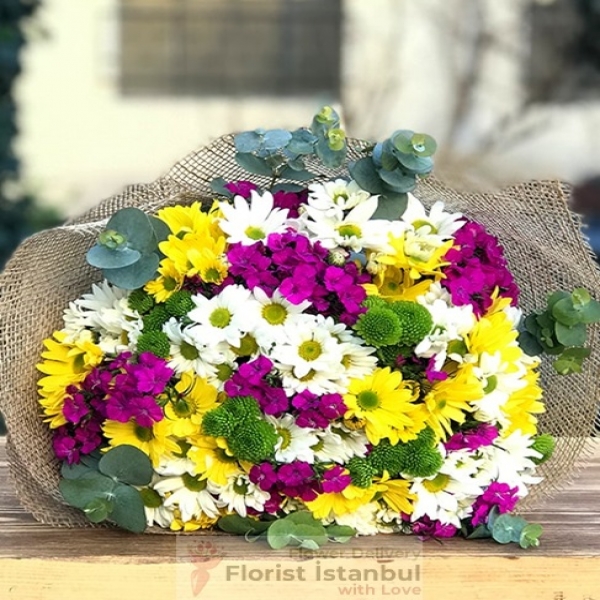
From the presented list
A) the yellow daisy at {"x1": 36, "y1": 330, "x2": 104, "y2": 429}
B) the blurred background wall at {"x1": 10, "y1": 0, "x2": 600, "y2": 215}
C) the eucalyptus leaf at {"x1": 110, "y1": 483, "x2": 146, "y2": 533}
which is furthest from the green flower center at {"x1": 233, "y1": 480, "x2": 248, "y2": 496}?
the blurred background wall at {"x1": 10, "y1": 0, "x2": 600, "y2": 215}

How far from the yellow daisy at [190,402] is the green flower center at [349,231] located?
22 centimetres

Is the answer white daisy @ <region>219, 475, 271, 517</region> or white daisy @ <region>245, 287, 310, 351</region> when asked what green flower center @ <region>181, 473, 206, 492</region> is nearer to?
white daisy @ <region>219, 475, 271, 517</region>

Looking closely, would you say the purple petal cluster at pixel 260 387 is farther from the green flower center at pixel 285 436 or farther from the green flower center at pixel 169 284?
the green flower center at pixel 169 284

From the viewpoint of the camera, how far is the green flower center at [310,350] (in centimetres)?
109

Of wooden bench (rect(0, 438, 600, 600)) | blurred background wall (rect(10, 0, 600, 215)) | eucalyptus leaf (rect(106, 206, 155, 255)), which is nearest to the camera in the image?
wooden bench (rect(0, 438, 600, 600))

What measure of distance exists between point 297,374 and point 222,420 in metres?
0.09

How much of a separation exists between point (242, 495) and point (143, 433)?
0.13 metres

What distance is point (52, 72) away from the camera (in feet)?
16.7

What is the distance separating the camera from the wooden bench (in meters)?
1.04

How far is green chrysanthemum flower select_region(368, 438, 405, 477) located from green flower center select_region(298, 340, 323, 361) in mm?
123

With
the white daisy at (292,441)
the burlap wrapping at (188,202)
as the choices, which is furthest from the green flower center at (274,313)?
the burlap wrapping at (188,202)

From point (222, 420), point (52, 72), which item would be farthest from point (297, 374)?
point (52, 72)

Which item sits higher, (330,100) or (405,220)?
(405,220)

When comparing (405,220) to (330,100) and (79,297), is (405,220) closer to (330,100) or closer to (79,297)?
(79,297)
